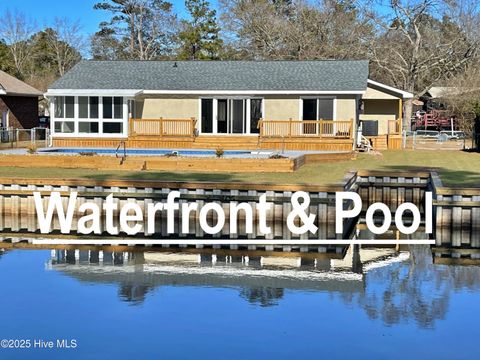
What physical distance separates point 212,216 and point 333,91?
667 inches

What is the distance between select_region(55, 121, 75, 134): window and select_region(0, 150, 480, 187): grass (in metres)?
9.12

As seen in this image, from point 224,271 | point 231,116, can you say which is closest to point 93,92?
point 231,116

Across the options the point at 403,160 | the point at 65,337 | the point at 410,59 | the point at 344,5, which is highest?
the point at 344,5

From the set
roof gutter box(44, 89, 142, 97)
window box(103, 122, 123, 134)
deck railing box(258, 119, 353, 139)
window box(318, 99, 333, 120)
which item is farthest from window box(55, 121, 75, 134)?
window box(318, 99, 333, 120)

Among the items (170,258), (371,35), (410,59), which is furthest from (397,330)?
(371,35)

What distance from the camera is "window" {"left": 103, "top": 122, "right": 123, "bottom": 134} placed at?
36.8 m

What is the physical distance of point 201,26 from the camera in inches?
2418

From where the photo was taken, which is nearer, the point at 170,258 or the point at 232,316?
the point at 232,316

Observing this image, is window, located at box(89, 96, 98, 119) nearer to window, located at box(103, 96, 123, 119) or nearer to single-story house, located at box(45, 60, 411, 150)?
single-story house, located at box(45, 60, 411, 150)

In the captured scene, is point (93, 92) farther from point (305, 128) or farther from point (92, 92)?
point (305, 128)

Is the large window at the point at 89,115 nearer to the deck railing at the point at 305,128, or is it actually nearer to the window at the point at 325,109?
the deck railing at the point at 305,128

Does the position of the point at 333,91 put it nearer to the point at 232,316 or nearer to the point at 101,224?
the point at 101,224

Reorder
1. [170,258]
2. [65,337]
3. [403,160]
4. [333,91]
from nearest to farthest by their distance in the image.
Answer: [65,337]
[170,258]
[403,160]
[333,91]

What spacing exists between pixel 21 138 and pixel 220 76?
13.1 m
